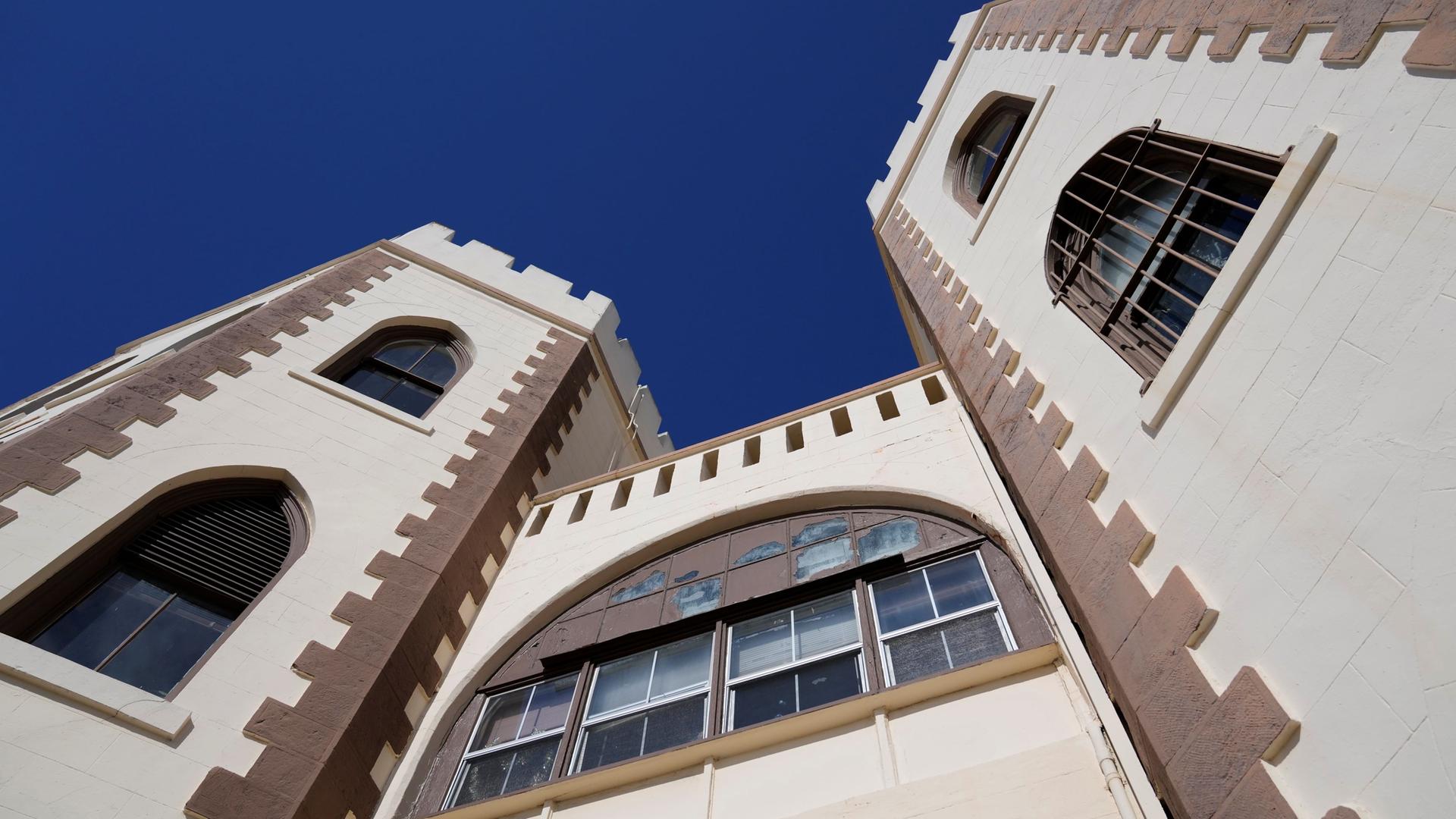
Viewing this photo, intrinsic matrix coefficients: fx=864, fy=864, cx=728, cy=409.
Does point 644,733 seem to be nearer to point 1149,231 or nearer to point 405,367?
point 1149,231

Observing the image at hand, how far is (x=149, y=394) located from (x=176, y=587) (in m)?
2.47

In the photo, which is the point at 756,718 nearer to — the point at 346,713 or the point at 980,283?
the point at 346,713

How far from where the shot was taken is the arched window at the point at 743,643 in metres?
6.40

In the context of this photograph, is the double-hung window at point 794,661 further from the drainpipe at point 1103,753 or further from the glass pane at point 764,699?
the drainpipe at point 1103,753

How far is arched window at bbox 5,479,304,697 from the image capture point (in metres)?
6.88

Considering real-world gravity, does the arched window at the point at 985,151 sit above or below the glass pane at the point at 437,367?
above

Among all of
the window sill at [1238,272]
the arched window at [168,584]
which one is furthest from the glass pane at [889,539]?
the arched window at [168,584]

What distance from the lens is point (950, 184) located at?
44.2 feet

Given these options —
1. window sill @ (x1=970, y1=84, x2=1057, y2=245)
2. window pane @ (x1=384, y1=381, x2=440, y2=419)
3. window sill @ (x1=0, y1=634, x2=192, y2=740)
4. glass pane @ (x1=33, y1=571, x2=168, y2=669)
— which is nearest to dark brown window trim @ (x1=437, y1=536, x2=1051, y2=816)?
window sill @ (x1=0, y1=634, x2=192, y2=740)

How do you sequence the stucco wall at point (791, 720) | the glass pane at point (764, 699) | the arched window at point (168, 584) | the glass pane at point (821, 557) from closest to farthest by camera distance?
1. the stucco wall at point (791, 720)
2. the glass pane at point (764, 699)
3. the arched window at point (168, 584)
4. the glass pane at point (821, 557)

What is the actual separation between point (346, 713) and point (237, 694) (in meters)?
0.83

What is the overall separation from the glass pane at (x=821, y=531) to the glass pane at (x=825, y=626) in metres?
1.02

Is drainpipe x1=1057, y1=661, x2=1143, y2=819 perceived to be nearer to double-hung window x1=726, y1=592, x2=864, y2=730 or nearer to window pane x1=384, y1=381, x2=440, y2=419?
double-hung window x1=726, y1=592, x2=864, y2=730

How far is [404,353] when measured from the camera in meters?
12.6
